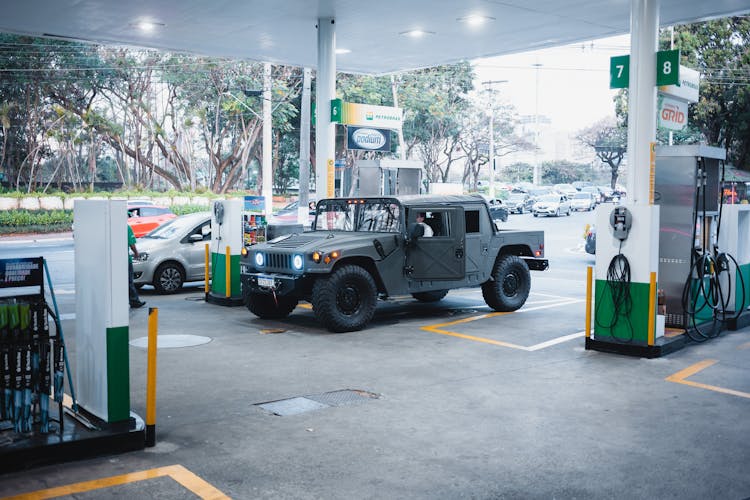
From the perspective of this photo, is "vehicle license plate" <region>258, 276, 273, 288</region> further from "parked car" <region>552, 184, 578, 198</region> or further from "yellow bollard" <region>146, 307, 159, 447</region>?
"parked car" <region>552, 184, 578, 198</region>

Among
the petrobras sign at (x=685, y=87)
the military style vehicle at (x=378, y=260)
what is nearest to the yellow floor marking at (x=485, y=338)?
the military style vehicle at (x=378, y=260)

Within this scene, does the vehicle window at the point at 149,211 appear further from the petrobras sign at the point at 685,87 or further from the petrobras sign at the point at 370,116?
the petrobras sign at the point at 685,87

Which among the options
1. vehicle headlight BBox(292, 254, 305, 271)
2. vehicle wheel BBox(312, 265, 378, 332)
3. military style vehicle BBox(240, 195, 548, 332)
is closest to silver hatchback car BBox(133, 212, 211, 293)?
military style vehicle BBox(240, 195, 548, 332)

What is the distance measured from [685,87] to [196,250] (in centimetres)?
920

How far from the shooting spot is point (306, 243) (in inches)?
416

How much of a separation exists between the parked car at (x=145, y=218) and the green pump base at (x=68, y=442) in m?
17.9

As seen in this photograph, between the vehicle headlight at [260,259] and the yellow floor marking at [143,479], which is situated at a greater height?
the vehicle headlight at [260,259]

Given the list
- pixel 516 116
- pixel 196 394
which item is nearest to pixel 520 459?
pixel 196 394

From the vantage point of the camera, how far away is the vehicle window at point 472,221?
1156 cm

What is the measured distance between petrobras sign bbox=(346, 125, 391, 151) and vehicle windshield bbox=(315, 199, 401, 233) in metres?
3.65

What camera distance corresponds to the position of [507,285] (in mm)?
12211

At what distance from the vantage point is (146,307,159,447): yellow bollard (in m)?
5.42

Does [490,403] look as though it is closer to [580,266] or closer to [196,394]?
[196,394]

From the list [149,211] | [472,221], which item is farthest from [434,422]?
[149,211]
